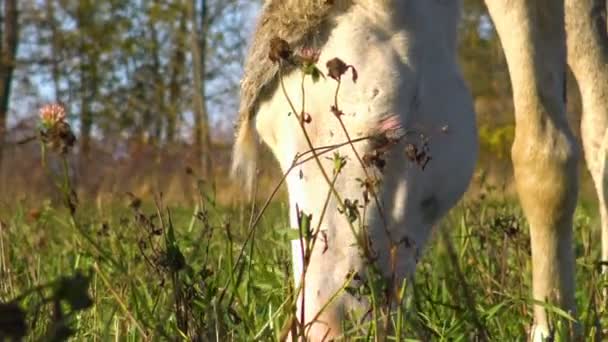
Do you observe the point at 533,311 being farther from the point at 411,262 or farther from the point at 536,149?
the point at 411,262

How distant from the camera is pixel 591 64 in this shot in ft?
14.7

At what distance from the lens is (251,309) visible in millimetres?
2578

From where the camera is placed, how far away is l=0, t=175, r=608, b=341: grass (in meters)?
1.79

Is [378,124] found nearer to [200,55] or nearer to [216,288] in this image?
[216,288]

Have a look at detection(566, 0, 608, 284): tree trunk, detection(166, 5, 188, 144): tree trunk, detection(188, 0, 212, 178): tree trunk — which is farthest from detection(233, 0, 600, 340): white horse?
detection(166, 5, 188, 144): tree trunk

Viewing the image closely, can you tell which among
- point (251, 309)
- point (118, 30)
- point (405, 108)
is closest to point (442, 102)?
point (405, 108)

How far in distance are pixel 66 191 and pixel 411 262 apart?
0.93 meters

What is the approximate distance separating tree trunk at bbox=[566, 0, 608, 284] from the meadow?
49 centimetres

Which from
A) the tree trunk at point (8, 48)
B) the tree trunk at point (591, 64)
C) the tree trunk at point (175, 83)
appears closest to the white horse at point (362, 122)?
the tree trunk at point (591, 64)

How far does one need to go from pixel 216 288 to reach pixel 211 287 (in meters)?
0.03

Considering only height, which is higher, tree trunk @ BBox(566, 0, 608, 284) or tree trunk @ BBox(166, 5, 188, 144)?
tree trunk @ BBox(166, 5, 188, 144)

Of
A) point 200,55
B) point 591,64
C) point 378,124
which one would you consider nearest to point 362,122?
point 378,124

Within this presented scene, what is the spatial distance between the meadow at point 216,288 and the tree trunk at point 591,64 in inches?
19.2

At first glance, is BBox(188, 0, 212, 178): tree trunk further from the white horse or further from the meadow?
the white horse
